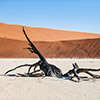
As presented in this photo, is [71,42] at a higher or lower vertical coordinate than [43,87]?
higher

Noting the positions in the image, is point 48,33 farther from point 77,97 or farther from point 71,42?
point 77,97

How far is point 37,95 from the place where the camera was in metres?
5.37

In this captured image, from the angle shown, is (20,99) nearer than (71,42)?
Yes

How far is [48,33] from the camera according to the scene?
80.4 m

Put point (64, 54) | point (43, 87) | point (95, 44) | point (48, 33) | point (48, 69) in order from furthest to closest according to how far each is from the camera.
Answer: point (48, 33) < point (95, 44) < point (64, 54) < point (48, 69) < point (43, 87)

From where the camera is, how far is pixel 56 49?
43.0m

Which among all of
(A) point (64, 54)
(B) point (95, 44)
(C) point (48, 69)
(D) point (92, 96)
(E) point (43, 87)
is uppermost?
(B) point (95, 44)

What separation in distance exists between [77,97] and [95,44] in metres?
39.6

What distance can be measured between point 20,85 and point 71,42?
4022 cm

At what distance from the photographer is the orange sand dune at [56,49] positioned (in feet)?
124

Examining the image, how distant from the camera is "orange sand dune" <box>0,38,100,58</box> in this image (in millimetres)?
37844

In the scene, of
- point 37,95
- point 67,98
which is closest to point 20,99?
point 37,95

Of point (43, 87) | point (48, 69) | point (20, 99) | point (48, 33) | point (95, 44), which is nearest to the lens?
point (20, 99)

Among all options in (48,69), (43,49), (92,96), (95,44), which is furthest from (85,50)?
(92,96)
